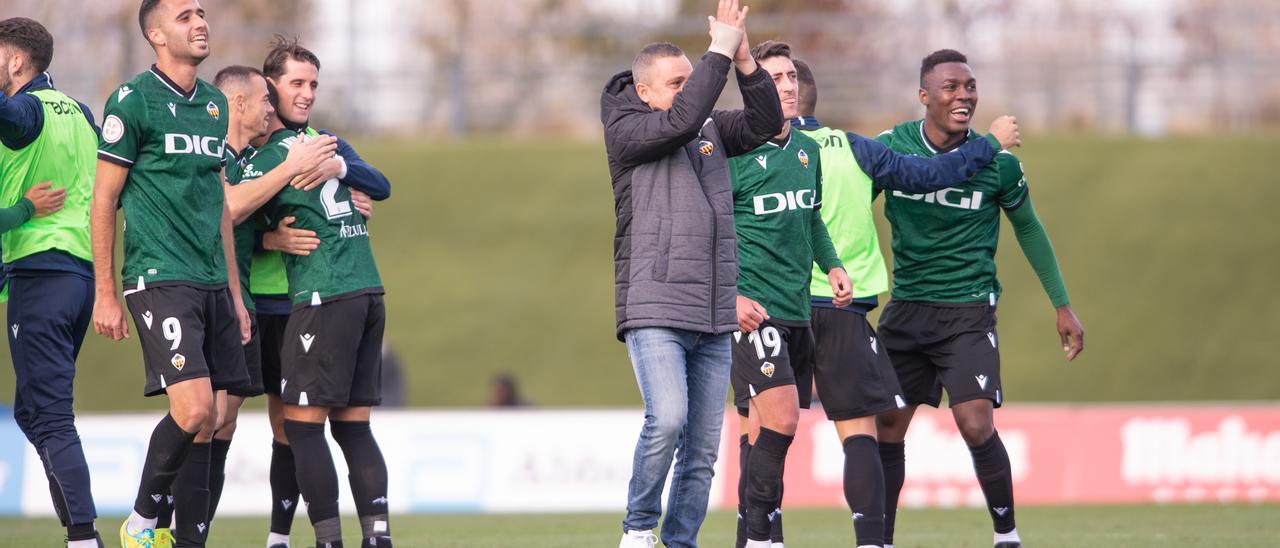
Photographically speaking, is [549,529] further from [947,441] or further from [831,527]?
[947,441]

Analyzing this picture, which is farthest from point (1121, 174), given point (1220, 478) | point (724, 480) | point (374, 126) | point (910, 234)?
point (910, 234)

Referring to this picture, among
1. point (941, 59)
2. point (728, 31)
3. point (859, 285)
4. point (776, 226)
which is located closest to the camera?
point (728, 31)

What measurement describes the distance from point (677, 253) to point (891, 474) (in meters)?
2.22

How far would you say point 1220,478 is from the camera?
1412 cm

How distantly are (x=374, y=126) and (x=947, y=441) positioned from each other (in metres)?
11.9

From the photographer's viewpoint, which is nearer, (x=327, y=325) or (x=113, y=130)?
(x=113, y=130)

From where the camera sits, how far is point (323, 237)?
22.9ft

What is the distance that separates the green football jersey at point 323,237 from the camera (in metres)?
6.91

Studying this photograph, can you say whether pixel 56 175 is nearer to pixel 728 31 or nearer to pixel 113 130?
pixel 113 130

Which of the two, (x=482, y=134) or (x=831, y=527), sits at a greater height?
(x=482, y=134)

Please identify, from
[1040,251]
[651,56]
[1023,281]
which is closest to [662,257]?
[651,56]

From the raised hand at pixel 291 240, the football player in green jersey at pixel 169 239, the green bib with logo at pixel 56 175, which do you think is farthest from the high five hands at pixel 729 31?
the green bib with logo at pixel 56 175

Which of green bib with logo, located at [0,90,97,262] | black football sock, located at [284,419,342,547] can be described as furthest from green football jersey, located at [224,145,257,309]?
black football sock, located at [284,419,342,547]

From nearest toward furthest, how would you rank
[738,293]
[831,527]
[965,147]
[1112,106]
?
[738,293]
[965,147]
[831,527]
[1112,106]
